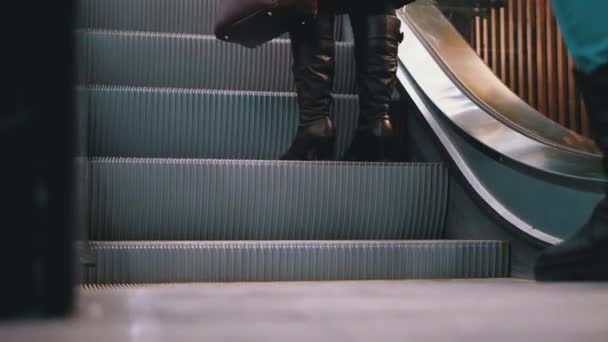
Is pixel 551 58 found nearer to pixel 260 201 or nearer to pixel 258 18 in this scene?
pixel 258 18

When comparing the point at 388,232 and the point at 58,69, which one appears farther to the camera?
the point at 388,232

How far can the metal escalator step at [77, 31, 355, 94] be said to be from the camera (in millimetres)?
2857

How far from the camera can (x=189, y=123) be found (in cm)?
257

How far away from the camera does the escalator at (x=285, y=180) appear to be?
6.14 ft

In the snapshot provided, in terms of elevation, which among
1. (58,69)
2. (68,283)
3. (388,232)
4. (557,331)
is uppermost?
(58,69)

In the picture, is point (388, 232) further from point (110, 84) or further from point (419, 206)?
point (110, 84)

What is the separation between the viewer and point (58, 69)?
1.38ft

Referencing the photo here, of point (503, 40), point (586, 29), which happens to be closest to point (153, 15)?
point (503, 40)

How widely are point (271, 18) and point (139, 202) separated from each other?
2.07ft

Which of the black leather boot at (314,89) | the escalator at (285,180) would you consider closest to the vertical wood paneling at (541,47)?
the escalator at (285,180)

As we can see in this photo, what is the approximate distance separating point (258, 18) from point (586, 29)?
1057mm

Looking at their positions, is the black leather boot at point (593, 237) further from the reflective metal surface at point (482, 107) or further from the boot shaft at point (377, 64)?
the boot shaft at point (377, 64)

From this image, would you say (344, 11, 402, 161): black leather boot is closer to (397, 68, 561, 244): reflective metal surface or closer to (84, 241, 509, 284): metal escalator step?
(397, 68, 561, 244): reflective metal surface

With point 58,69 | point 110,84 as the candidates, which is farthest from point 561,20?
point 110,84
